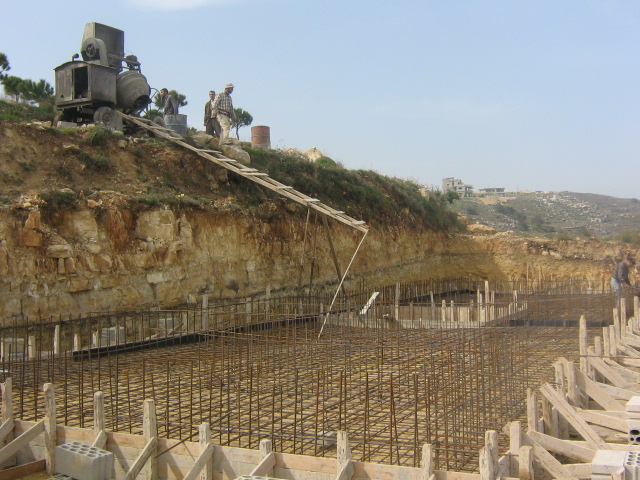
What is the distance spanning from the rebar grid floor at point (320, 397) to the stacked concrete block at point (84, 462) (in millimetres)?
790

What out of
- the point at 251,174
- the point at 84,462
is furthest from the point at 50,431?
the point at 251,174

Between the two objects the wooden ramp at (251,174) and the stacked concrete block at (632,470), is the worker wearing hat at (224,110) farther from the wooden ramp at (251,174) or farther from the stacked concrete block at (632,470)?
the stacked concrete block at (632,470)

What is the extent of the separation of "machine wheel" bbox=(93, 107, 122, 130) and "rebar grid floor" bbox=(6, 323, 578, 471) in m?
7.88

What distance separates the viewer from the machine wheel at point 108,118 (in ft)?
57.1

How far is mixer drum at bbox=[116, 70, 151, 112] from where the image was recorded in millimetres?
18562

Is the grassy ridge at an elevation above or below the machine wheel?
below

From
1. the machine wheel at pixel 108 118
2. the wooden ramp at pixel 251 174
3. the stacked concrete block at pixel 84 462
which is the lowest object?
the stacked concrete block at pixel 84 462

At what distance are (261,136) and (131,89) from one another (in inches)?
207

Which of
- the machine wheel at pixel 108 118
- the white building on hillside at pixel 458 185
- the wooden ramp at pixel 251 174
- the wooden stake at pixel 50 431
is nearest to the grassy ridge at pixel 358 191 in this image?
the wooden ramp at pixel 251 174

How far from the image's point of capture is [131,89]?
1859 cm

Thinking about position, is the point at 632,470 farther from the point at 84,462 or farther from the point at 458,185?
the point at 458,185

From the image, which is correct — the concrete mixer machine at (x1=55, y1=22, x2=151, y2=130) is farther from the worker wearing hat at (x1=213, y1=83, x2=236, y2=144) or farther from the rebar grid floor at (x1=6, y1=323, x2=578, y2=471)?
the rebar grid floor at (x1=6, y1=323, x2=578, y2=471)

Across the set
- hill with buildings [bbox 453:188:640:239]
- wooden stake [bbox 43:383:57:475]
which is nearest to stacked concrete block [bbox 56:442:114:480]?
wooden stake [bbox 43:383:57:475]

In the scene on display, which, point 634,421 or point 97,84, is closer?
point 634,421
